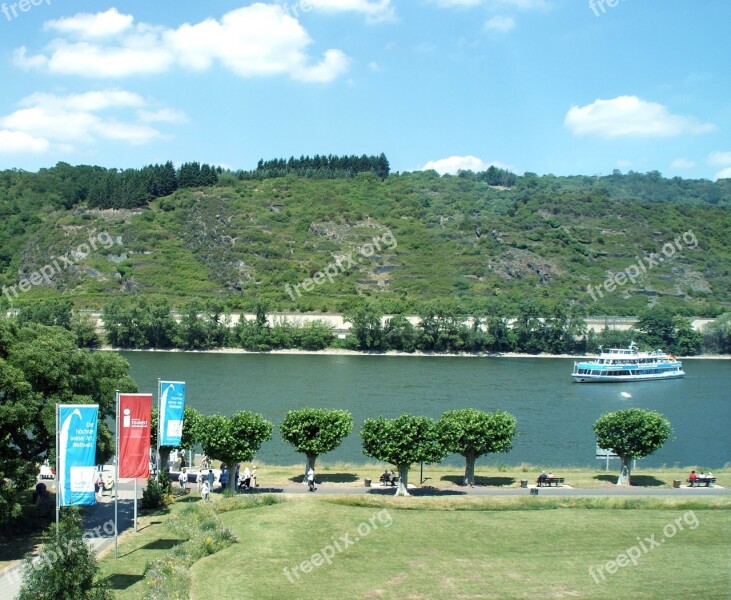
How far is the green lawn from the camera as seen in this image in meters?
18.2

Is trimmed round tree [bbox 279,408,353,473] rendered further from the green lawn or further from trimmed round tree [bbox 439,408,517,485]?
the green lawn

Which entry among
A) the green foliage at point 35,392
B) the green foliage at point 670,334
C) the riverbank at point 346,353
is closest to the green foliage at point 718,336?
the green foliage at point 670,334

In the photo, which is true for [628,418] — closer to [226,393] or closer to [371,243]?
[226,393]

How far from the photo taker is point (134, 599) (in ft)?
56.8

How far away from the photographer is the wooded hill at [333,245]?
389ft

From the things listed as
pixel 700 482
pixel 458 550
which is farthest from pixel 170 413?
pixel 700 482

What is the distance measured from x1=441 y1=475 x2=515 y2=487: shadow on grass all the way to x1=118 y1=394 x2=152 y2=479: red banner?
44.4ft

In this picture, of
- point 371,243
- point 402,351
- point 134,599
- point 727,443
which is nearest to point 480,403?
point 727,443

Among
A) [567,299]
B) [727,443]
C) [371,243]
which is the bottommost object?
[727,443]

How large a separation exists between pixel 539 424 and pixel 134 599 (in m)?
39.7

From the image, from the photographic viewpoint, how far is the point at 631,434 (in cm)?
3209

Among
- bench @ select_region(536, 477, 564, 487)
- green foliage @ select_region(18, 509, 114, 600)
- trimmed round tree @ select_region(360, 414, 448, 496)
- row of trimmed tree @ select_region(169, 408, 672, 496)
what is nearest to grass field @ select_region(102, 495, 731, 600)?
trimmed round tree @ select_region(360, 414, 448, 496)

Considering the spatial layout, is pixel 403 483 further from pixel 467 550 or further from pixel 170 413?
pixel 170 413

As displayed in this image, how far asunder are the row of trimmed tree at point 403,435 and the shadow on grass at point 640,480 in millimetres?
782
